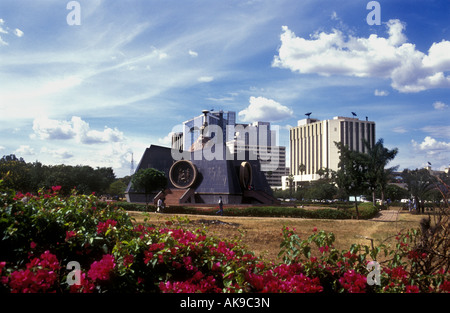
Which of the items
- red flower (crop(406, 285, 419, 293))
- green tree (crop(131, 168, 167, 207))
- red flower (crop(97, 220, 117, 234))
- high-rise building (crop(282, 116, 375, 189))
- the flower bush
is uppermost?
high-rise building (crop(282, 116, 375, 189))

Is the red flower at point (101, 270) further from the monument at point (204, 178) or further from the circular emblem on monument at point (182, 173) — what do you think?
the circular emblem on monument at point (182, 173)

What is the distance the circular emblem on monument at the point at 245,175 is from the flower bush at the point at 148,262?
1074 inches

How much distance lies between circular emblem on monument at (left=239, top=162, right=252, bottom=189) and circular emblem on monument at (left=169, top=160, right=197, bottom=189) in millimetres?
4225

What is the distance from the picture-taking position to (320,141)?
110 metres

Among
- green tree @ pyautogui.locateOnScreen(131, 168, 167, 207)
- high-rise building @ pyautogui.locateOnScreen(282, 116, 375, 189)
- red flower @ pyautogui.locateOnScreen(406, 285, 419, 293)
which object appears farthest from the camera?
high-rise building @ pyautogui.locateOnScreen(282, 116, 375, 189)

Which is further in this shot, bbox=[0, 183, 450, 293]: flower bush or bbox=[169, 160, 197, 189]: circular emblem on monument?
bbox=[169, 160, 197, 189]: circular emblem on monument

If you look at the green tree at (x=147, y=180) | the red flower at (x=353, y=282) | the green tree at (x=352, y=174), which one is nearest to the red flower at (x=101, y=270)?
the red flower at (x=353, y=282)

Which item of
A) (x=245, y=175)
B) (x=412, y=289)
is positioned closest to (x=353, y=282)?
(x=412, y=289)

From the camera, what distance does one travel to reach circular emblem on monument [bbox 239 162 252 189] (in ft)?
103

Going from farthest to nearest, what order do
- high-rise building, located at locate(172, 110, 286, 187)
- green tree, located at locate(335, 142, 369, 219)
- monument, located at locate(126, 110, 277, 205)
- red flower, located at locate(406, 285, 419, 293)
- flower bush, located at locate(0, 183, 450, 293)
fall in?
1. high-rise building, located at locate(172, 110, 286, 187)
2. monument, located at locate(126, 110, 277, 205)
3. green tree, located at locate(335, 142, 369, 219)
4. red flower, located at locate(406, 285, 419, 293)
5. flower bush, located at locate(0, 183, 450, 293)

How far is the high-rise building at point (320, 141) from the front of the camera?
91.4m

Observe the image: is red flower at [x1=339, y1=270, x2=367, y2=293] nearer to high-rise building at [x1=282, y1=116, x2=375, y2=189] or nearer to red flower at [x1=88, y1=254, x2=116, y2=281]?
red flower at [x1=88, y1=254, x2=116, y2=281]

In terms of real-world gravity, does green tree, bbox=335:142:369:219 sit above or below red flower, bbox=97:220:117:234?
above

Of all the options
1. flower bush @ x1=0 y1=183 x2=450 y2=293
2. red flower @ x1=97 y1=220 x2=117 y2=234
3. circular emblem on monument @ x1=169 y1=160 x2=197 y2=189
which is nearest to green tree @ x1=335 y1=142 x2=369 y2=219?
circular emblem on monument @ x1=169 y1=160 x2=197 y2=189
